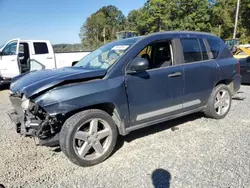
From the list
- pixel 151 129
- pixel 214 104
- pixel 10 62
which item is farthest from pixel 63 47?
pixel 214 104

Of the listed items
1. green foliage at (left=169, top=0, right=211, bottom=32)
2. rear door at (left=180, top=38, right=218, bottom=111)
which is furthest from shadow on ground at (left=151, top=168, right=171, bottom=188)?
green foliage at (left=169, top=0, right=211, bottom=32)

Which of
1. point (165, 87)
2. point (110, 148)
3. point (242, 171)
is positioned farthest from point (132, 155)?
point (242, 171)

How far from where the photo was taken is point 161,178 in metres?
2.85

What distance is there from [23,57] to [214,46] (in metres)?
7.84

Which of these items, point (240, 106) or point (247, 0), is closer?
point (240, 106)

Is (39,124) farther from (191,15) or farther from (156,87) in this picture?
(191,15)

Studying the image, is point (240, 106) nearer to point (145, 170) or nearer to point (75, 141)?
point (145, 170)

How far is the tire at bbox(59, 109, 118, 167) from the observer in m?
2.99

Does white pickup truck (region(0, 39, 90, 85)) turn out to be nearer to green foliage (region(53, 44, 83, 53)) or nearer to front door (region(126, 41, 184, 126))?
green foliage (region(53, 44, 83, 53))

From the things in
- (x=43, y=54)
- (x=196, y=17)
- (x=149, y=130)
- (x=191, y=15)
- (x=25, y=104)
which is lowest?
(x=149, y=130)

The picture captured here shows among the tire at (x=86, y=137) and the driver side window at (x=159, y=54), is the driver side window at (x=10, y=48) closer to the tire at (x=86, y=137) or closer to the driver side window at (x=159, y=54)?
the driver side window at (x=159, y=54)

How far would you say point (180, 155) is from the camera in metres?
3.41

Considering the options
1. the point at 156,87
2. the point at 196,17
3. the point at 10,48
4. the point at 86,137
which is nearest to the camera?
the point at 86,137

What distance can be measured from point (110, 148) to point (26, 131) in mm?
1211
